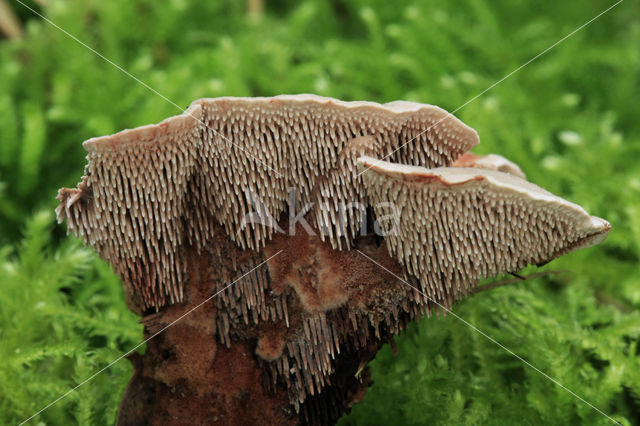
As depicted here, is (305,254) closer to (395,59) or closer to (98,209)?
(98,209)

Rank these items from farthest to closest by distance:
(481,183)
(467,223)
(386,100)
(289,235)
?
1. (386,100)
2. (289,235)
3. (467,223)
4. (481,183)

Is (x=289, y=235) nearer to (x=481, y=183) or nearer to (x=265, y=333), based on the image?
(x=265, y=333)

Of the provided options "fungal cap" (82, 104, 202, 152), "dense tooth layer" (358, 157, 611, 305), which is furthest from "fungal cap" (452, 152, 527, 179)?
"fungal cap" (82, 104, 202, 152)

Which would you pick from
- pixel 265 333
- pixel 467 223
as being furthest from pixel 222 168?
pixel 467 223

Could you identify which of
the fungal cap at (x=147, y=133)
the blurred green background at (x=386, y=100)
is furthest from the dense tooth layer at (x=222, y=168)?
the blurred green background at (x=386, y=100)

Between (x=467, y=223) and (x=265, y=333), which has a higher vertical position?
(x=467, y=223)

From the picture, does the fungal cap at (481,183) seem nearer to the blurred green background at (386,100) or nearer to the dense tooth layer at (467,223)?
the dense tooth layer at (467,223)

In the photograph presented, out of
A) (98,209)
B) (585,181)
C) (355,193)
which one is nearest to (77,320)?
(98,209)
